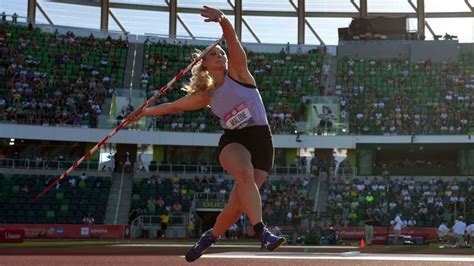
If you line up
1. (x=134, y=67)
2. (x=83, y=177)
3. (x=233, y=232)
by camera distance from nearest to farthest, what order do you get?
(x=233, y=232), (x=83, y=177), (x=134, y=67)

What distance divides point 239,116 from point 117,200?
1264 inches

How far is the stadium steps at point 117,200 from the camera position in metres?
37.7

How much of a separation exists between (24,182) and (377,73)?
21663mm

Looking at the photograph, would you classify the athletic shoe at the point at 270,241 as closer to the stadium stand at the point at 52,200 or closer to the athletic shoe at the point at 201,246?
the athletic shoe at the point at 201,246

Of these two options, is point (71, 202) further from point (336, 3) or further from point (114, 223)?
point (336, 3)

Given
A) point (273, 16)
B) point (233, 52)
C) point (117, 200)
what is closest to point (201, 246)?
point (233, 52)

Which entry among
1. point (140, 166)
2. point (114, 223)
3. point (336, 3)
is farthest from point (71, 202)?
point (336, 3)

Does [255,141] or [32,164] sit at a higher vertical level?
[32,164]

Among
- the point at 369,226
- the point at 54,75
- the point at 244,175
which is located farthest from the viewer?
the point at 54,75

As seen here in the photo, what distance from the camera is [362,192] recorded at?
39438 millimetres

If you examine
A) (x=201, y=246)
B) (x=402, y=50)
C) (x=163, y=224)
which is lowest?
(x=163, y=224)

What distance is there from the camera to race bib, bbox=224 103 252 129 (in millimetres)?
7387

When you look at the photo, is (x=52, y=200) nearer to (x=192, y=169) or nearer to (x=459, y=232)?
(x=192, y=169)

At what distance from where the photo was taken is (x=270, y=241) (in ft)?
22.9
